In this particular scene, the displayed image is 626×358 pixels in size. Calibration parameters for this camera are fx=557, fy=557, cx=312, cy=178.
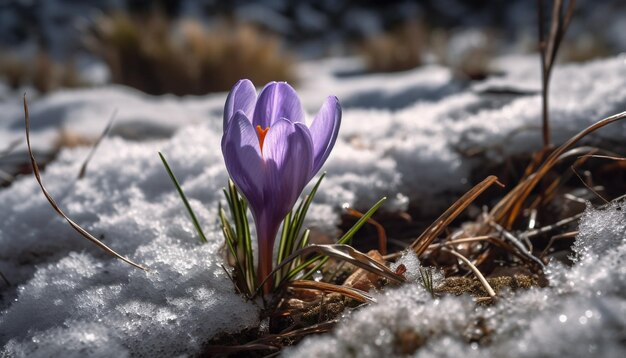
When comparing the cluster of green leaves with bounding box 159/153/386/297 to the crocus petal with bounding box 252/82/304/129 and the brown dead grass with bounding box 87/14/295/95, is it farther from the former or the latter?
the brown dead grass with bounding box 87/14/295/95

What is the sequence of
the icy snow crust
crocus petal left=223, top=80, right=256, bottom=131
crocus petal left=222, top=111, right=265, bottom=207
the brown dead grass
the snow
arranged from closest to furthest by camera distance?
the snow < the icy snow crust < crocus petal left=222, top=111, right=265, bottom=207 < crocus petal left=223, top=80, right=256, bottom=131 < the brown dead grass

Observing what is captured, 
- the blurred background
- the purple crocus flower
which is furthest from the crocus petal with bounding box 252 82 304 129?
the blurred background

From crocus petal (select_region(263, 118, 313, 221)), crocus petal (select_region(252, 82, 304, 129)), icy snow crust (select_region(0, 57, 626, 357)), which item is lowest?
icy snow crust (select_region(0, 57, 626, 357))

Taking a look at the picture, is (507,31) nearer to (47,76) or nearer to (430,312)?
(47,76)

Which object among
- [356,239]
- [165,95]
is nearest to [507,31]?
[165,95]

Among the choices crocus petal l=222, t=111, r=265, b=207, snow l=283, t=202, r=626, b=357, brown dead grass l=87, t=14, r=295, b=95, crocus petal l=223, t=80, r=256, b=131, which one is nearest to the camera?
snow l=283, t=202, r=626, b=357

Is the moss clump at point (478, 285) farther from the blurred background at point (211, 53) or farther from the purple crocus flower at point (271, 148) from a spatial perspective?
the blurred background at point (211, 53)

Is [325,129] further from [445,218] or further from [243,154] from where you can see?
[445,218]
